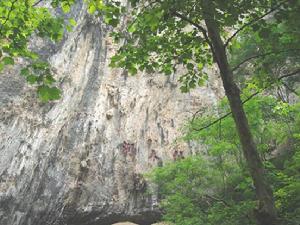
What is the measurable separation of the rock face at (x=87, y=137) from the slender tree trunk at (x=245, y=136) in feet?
48.6

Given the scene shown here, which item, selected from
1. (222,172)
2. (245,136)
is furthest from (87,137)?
(245,136)

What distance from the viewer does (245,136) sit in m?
3.29

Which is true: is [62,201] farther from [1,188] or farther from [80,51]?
[80,51]

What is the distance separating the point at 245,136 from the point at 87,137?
56.2 feet

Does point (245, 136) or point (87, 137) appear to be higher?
point (87, 137)

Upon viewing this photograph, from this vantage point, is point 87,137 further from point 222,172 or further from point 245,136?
point 245,136

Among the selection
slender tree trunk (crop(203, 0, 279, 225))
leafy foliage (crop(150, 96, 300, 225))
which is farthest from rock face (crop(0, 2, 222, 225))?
slender tree trunk (crop(203, 0, 279, 225))

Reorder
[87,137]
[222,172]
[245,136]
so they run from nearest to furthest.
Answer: [245,136] < [222,172] < [87,137]

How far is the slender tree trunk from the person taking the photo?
3094 millimetres

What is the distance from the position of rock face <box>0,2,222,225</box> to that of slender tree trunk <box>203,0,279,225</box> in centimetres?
1482

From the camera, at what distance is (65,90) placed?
70.3ft

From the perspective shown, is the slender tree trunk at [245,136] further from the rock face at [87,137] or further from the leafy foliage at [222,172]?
the rock face at [87,137]

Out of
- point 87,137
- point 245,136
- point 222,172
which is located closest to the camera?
point 245,136

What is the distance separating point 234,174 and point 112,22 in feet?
27.4
